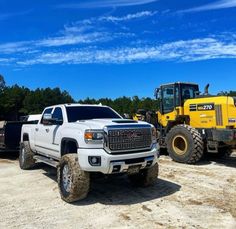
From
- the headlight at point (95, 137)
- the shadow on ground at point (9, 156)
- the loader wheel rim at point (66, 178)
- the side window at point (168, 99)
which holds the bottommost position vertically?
the shadow on ground at point (9, 156)

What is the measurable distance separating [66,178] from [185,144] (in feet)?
20.0

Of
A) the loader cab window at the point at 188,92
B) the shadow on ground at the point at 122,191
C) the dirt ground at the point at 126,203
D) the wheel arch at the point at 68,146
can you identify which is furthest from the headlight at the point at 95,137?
the loader cab window at the point at 188,92

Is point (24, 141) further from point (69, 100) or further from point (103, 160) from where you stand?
point (69, 100)

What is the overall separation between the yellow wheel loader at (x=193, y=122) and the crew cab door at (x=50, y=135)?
16.8 feet

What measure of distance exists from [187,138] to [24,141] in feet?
18.2

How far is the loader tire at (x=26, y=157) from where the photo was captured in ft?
39.3

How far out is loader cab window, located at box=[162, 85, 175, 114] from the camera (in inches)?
586

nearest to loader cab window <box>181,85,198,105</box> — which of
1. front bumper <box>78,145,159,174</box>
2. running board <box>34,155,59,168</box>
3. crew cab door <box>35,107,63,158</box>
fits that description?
crew cab door <box>35,107,63,158</box>

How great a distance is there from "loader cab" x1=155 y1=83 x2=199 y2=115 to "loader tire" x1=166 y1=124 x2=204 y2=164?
139cm

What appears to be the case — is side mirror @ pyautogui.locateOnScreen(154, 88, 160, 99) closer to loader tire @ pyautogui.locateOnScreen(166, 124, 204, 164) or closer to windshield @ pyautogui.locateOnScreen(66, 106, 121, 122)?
loader tire @ pyautogui.locateOnScreen(166, 124, 204, 164)

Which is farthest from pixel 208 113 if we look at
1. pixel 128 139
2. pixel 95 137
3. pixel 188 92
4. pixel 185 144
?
pixel 95 137

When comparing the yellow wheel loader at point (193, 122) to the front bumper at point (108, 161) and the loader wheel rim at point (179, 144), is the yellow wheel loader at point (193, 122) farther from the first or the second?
the front bumper at point (108, 161)

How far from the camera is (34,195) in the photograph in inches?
343

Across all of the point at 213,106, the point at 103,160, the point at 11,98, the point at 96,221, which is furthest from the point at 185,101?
the point at 11,98
